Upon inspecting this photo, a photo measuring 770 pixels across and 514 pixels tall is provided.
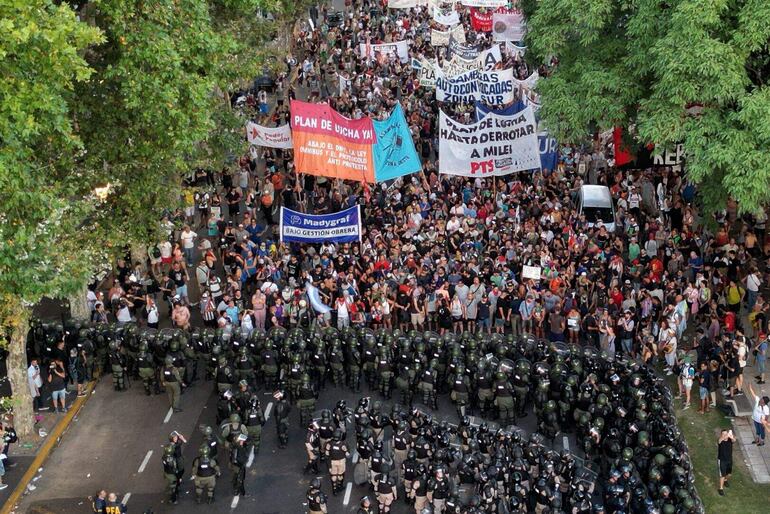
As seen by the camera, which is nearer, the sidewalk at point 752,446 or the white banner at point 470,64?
the sidewalk at point 752,446

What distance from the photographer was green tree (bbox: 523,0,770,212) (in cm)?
2131

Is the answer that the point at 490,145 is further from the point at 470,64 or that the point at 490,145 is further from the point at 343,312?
the point at 343,312

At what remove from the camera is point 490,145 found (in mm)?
29828

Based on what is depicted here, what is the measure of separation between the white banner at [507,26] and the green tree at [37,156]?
2324 cm

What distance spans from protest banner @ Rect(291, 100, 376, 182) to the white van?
6.02m

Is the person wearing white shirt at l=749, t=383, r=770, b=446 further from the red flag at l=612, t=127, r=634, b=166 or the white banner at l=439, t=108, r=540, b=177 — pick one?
the white banner at l=439, t=108, r=540, b=177

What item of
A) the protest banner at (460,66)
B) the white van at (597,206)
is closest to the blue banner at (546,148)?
the white van at (597,206)

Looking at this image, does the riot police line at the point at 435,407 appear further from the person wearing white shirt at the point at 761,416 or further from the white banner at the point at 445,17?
the white banner at the point at 445,17

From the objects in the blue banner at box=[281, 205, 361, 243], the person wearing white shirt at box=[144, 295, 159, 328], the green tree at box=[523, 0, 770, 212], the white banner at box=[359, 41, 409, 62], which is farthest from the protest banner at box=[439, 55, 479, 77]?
the person wearing white shirt at box=[144, 295, 159, 328]

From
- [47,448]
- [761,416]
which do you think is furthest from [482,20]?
[47,448]

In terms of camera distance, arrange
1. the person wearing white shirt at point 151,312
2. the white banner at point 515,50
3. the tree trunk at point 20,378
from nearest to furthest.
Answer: the tree trunk at point 20,378 < the person wearing white shirt at point 151,312 < the white banner at point 515,50

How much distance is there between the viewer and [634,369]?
21125 mm

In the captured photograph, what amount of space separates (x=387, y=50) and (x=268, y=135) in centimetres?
1107

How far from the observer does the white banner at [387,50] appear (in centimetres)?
4150
